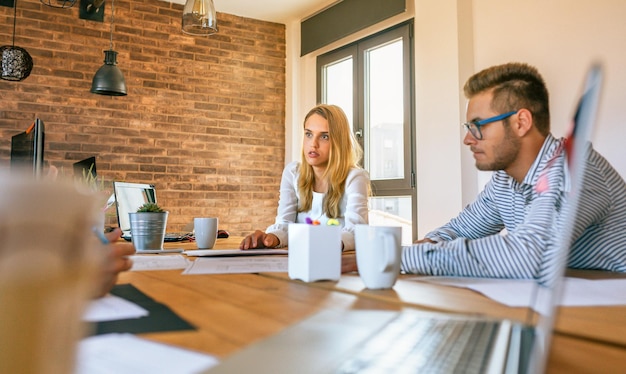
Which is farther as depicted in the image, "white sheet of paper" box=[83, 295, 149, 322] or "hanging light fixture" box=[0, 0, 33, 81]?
"hanging light fixture" box=[0, 0, 33, 81]

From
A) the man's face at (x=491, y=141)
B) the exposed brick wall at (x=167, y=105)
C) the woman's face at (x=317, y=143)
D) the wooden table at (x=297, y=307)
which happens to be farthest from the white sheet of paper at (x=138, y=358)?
the exposed brick wall at (x=167, y=105)

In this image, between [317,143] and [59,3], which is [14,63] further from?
[317,143]

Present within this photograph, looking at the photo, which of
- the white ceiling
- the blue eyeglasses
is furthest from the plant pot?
the white ceiling

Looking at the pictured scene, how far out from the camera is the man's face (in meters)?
1.70

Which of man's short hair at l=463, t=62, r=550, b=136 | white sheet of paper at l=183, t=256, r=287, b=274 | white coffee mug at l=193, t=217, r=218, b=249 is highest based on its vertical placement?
man's short hair at l=463, t=62, r=550, b=136

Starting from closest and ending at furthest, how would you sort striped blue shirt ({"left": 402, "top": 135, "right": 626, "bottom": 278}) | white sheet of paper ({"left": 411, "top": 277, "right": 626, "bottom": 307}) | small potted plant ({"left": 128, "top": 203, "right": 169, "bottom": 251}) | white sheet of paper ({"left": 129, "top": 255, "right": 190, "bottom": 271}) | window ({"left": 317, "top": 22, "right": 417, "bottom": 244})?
white sheet of paper ({"left": 411, "top": 277, "right": 626, "bottom": 307}) → striped blue shirt ({"left": 402, "top": 135, "right": 626, "bottom": 278}) → white sheet of paper ({"left": 129, "top": 255, "right": 190, "bottom": 271}) → small potted plant ({"left": 128, "top": 203, "right": 169, "bottom": 251}) → window ({"left": 317, "top": 22, "right": 417, "bottom": 244})

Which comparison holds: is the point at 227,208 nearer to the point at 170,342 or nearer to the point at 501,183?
the point at 501,183

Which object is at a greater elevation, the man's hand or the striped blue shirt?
the striped blue shirt

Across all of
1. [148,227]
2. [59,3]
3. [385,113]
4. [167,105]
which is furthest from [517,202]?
[59,3]

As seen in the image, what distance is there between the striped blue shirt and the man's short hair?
0.22m

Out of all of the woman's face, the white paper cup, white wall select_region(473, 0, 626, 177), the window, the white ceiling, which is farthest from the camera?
the white ceiling

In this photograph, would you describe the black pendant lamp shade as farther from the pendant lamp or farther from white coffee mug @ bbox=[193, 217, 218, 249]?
white coffee mug @ bbox=[193, 217, 218, 249]

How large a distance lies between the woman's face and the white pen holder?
58.7 inches

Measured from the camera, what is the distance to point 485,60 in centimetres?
340
